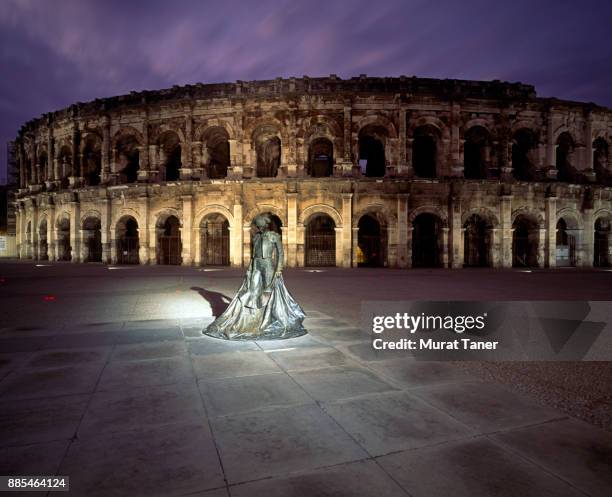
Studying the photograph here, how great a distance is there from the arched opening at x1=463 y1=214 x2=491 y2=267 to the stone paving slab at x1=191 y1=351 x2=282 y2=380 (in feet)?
61.7

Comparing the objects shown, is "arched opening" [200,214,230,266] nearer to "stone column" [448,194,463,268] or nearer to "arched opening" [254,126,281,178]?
"arched opening" [254,126,281,178]

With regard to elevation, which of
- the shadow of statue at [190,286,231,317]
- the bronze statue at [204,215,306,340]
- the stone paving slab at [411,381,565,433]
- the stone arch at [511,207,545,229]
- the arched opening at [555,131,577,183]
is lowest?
the stone paving slab at [411,381,565,433]

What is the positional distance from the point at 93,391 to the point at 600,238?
2621 cm

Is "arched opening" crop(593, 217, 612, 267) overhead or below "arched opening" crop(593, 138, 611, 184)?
below

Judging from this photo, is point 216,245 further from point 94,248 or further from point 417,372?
point 417,372

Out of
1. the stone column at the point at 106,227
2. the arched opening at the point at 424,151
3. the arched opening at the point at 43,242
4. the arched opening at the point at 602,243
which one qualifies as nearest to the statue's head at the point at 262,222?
the arched opening at the point at 424,151

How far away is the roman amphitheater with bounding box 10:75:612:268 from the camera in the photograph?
18.4 metres

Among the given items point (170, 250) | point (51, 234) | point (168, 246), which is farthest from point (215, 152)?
point (51, 234)

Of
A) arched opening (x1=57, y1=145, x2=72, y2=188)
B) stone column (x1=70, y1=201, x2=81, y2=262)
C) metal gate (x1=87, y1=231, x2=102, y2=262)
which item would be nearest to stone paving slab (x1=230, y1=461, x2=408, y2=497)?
stone column (x1=70, y1=201, x2=81, y2=262)

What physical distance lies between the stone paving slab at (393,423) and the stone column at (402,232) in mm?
15743

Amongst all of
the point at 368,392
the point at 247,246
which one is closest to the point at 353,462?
the point at 368,392

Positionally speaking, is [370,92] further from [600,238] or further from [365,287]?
[600,238]

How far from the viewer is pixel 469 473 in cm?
201

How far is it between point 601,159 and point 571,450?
25.5m
